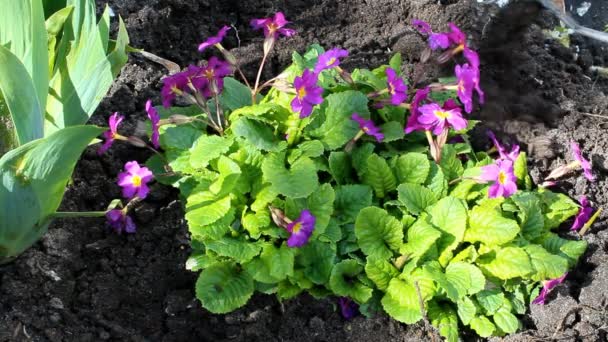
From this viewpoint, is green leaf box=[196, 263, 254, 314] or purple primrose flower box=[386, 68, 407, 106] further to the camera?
purple primrose flower box=[386, 68, 407, 106]

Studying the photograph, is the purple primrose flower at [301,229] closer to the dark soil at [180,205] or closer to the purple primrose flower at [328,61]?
the dark soil at [180,205]

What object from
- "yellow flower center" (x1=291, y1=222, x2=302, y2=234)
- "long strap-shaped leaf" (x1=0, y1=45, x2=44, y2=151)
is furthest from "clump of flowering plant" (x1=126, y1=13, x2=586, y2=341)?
"long strap-shaped leaf" (x1=0, y1=45, x2=44, y2=151)

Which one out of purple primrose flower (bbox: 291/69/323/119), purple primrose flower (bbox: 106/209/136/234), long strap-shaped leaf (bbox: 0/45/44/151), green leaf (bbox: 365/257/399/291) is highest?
long strap-shaped leaf (bbox: 0/45/44/151)

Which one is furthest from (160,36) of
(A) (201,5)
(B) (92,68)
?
(B) (92,68)

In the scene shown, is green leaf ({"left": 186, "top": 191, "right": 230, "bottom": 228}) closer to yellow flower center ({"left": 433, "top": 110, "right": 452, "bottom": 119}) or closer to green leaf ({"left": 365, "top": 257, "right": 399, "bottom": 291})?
green leaf ({"left": 365, "top": 257, "right": 399, "bottom": 291})

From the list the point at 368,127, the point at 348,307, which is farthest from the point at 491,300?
the point at 368,127

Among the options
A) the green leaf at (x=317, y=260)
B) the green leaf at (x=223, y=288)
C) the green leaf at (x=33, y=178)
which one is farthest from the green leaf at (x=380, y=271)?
the green leaf at (x=33, y=178)

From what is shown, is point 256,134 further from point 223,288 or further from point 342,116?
point 223,288
